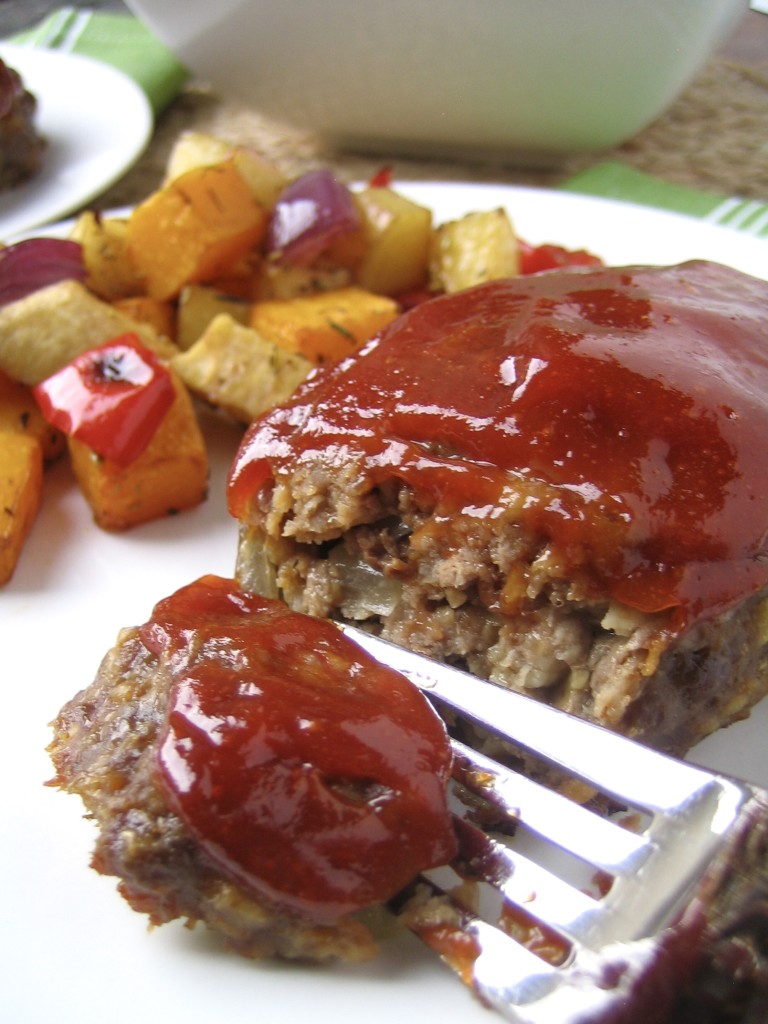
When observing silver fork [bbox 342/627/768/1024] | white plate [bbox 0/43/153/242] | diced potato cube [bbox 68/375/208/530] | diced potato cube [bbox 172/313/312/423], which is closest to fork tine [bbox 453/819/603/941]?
silver fork [bbox 342/627/768/1024]

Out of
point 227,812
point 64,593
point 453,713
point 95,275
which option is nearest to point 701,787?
point 453,713

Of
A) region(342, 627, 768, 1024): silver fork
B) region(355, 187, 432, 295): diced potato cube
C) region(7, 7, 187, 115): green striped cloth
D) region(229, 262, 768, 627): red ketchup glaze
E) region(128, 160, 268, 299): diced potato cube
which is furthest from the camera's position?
region(7, 7, 187, 115): green striped cloth

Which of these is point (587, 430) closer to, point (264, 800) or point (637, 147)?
point (264, 800)

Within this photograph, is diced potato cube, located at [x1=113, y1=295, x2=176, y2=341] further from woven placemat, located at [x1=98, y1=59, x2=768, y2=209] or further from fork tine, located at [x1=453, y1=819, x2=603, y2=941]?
fork tine, located at [x1=453, y1=819, x2=603, y2=941]

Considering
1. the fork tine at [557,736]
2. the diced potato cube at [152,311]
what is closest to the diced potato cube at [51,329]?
the diced potato cube at [152,311]

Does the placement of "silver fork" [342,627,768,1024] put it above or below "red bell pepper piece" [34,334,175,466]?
above

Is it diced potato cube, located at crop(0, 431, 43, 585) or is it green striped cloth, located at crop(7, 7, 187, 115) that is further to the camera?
green striped cloth, located at crop(7, 7, 187, 115)

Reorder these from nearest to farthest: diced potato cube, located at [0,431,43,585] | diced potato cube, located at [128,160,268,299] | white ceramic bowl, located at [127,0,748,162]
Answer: diced potato cube, located at [0,431,43,585], diced potato cube, located at [128,160,268,299], white ceramic bowl, located at [127,0,748,162]

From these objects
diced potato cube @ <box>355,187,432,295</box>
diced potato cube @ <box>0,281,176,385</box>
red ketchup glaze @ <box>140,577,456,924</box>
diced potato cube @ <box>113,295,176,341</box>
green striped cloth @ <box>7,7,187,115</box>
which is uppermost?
red ketchup glaze @ <box>140,577,456,924</box>
